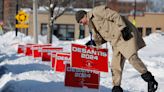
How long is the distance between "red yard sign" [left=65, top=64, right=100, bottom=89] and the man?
1745mm

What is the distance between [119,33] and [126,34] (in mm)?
106

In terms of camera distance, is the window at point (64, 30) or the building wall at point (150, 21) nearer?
the window at point (64, 30)

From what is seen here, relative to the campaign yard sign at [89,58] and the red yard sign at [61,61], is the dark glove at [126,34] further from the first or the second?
the red yard sign at [61,61]

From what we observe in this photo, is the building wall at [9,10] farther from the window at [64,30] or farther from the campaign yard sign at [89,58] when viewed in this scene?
the campaign yard sign at [89,58]

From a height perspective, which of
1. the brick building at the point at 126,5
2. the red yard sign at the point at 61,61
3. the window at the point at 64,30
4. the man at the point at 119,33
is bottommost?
the brick building at the point at 126,5

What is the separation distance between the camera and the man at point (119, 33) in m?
7.99

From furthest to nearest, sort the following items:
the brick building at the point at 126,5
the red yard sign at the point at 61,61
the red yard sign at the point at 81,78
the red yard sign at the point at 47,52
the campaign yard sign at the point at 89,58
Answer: the brick building at the point at 126,5 < the red yard sign at the point at 47,52 < the red yard sign at the point at 61,61 < the red yard sign at the point at 81,78 < the campaign yard sign at the point at 89,58

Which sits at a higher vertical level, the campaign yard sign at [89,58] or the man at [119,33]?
the man at [119,33]

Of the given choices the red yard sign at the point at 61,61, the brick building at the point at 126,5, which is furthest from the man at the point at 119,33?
the brick building at the point at 126,5

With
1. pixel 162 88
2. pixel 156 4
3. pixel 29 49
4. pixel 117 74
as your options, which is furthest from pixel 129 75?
pixel 156 4

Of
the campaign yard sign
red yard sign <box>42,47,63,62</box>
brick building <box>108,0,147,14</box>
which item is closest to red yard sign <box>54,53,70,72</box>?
red yard sign <box>42,47,63,62</box>

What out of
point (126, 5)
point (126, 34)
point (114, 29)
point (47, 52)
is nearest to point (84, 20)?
point (114, 29)

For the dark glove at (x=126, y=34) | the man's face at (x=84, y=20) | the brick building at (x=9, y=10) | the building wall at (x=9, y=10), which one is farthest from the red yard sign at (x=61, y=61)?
the brick building at (x=9, y=10)

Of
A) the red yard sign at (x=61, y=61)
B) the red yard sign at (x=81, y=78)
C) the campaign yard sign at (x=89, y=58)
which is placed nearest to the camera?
the campaign yard sign at (x=89, y=58)
